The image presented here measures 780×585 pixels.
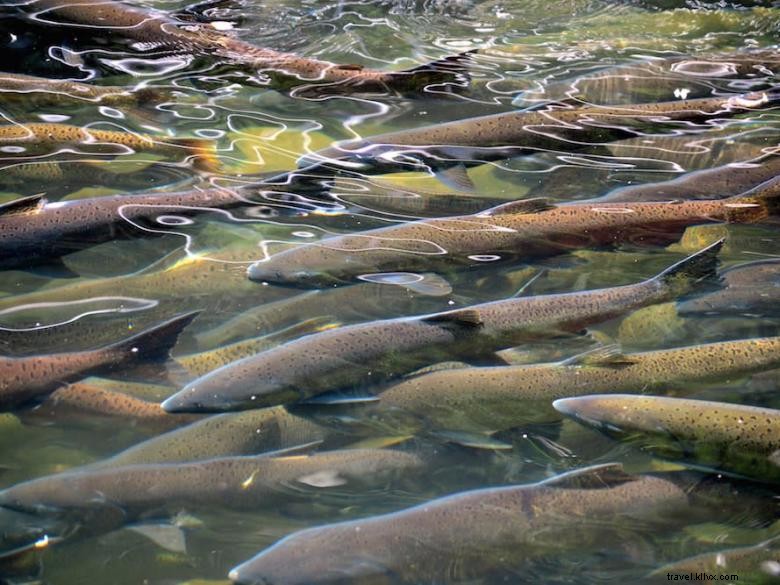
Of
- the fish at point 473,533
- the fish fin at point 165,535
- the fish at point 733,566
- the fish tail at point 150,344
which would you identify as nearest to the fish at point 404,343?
the fish tail at point 150,344

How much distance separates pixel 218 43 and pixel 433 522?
3857 mm

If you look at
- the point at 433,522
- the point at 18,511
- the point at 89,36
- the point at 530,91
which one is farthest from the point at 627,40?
the point at 18,511

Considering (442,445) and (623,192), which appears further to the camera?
(623,192)

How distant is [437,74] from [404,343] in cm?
252

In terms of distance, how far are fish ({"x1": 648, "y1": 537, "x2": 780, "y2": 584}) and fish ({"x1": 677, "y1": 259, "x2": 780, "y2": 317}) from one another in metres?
1.03

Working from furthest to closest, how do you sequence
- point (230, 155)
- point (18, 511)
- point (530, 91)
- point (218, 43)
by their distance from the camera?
point (218, 43) → point (530, 91) → point (230, 155) → point (18, 511)

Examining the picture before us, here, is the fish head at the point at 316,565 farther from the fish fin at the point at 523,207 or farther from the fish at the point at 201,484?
the fish fin at the point at 523,207

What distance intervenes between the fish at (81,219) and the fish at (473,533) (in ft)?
5.51

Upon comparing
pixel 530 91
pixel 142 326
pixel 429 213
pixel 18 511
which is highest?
pixel 530 91

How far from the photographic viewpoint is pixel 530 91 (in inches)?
174

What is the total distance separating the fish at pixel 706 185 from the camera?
336 cm

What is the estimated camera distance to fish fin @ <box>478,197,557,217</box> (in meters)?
3.11

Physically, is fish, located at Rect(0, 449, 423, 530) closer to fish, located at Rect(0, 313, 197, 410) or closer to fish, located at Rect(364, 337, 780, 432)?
fish, located at Rect(364, 337, 780, 432)

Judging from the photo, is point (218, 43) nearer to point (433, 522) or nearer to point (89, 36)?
point (89, 36)
